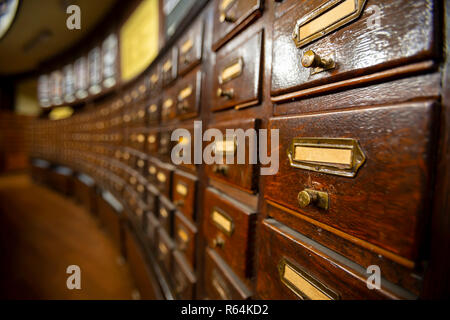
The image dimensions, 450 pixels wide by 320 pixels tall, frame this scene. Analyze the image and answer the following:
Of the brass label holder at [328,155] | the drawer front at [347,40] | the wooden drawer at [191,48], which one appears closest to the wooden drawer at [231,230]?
the brass label holder at [328,155]

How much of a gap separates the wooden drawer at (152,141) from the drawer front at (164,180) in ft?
0.53

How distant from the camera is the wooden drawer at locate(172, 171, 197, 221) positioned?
0.90 meters

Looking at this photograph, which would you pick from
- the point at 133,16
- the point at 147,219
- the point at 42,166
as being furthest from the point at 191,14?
the point at 42,166

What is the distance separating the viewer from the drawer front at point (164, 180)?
3.72ft

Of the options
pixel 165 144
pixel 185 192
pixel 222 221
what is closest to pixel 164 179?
pixel 165 144

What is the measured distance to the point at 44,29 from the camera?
3338 mm

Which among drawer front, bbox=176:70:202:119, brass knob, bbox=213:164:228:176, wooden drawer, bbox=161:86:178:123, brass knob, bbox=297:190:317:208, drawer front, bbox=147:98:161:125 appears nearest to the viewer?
brass knob, bbox=297:190:317:208

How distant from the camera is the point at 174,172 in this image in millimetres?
Answer: 1083

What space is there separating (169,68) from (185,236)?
3.07 feet

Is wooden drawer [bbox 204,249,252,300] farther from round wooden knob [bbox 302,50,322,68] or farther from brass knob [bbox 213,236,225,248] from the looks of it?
round wooden knob [bbox 302,50,322,68]

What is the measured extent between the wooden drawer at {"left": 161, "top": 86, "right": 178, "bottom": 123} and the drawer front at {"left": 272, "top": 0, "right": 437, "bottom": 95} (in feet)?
2.37

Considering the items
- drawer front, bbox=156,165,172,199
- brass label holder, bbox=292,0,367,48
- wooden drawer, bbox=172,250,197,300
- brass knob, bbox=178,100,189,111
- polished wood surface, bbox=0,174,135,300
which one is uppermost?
brass label holder, bbox=292,0,367,48

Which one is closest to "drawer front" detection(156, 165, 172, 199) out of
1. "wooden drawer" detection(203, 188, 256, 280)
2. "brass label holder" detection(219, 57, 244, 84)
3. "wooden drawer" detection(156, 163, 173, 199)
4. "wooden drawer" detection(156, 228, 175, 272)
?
"wooden drawer" detection(156, 163, 173, 199)
